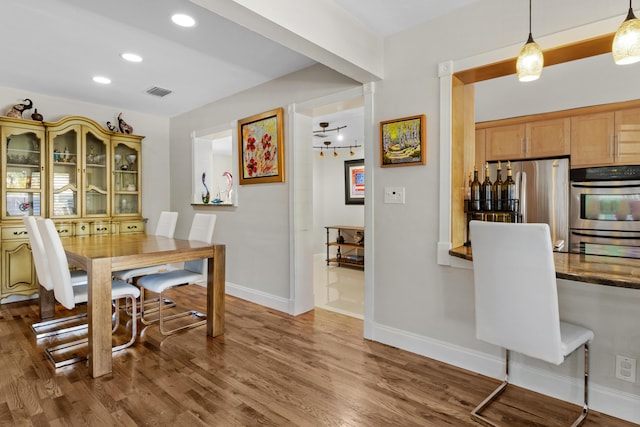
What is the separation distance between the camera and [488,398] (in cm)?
193

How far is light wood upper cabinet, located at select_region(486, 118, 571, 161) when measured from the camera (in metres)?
3.52

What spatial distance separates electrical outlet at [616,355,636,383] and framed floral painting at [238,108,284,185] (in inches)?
112

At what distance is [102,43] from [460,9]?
272 cm

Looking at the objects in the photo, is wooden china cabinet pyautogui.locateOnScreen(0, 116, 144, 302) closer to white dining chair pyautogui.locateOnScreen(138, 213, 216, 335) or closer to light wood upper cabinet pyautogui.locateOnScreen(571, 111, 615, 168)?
white dining chair pyautogui.locateOnScreen(138, 213, 216, 335)

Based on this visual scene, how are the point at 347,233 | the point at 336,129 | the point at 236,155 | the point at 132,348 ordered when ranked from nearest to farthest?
the point at 132,348
the point at 236,155
the point at 336,129
the point at 347,233

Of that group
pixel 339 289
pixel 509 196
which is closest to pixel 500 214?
pixel 509 196

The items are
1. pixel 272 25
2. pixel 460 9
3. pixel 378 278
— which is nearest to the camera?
pixel 272 25

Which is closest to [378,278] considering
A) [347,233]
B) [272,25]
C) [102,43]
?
[272,25]

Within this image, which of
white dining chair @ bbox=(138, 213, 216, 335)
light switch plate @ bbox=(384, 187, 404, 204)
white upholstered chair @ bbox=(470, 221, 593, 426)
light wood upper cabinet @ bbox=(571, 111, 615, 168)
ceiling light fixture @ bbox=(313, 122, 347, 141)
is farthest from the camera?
ceiling light fixture @ bbox=(313, 122, 347, 141)

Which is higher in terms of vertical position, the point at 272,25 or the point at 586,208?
the point at 272,25

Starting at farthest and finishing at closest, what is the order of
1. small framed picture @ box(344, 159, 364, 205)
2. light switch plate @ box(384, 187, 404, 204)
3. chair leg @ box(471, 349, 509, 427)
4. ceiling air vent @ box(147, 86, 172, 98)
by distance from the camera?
small framed picture @ box(344, 159, 364, 205), ceiling air vent @ box(147, 86, 172, 98), light switch plate @ box(384, 187, 404, 204), chair leg @ box(471, 349, 509, 427)

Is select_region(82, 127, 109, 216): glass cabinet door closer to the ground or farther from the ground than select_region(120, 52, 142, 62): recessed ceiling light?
closer to the ground

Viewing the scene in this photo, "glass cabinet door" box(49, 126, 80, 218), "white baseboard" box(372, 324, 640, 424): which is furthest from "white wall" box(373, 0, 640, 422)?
"glass cabinet door" box(49, 126, 80, 218)

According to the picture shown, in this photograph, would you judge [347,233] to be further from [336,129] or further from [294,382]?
[294,382]
